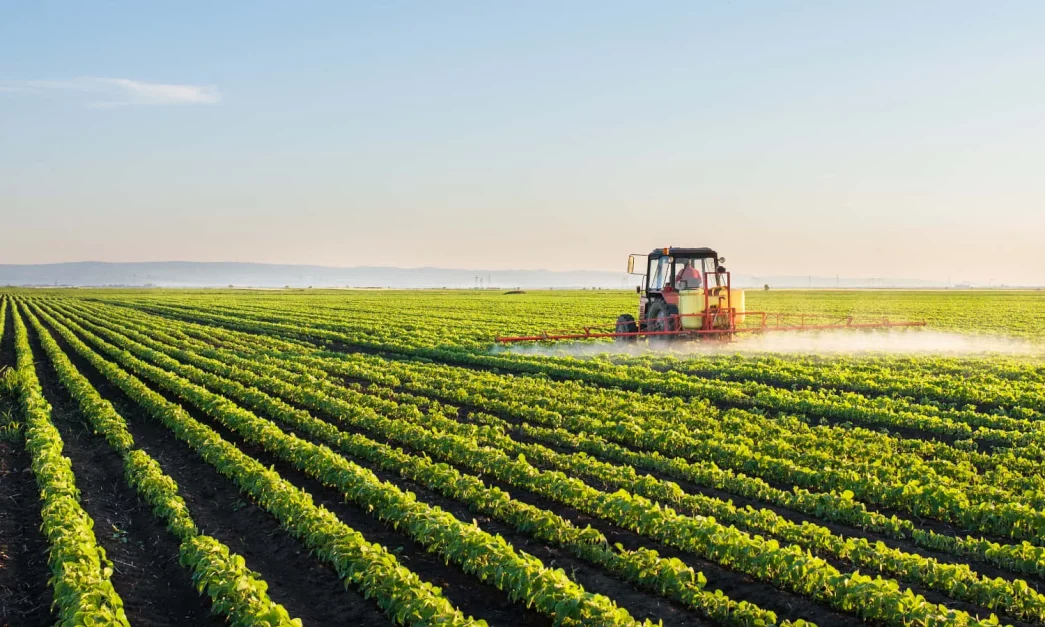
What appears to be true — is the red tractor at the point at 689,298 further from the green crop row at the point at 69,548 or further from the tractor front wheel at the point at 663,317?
the green crop row at the point at 69,548

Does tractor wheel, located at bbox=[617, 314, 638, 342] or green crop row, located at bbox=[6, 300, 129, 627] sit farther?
tractor wheel, located at bbox=[617, 314, 638, 342]

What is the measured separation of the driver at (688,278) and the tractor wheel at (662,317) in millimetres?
715

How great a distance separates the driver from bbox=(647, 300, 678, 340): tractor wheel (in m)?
0.72

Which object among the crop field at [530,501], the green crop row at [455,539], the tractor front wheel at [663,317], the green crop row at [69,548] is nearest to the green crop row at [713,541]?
the crop field at [530,501]

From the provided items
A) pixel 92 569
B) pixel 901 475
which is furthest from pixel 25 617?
pixel 901 475

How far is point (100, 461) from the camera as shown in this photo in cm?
1159

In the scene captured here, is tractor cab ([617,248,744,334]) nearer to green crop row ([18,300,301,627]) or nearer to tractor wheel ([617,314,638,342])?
tractor wheel ([617,314,638,342])

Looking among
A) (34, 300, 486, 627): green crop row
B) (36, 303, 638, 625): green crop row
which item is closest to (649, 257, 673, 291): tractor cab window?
(36, 303, 638, 625): green crop row

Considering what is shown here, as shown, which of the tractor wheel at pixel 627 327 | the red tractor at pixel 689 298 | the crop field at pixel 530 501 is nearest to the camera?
the crop field at pixel 530 501

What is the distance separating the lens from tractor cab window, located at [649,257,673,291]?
24.4 metres

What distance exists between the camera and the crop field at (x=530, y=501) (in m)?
6.62

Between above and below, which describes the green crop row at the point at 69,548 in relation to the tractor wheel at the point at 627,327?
below

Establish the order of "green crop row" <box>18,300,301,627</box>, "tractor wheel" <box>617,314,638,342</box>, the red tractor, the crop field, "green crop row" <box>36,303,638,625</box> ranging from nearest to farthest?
"green crop row" <box>36,303,638,625</box>
"green crop row" <box>18,300,301,627</box>
the crop field
the red tractor
"tractor wheel" <box>617,314,638,342</box>

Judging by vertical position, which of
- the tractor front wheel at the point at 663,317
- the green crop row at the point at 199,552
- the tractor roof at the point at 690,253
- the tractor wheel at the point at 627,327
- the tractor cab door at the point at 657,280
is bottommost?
the green crop row at the point at 199,552
